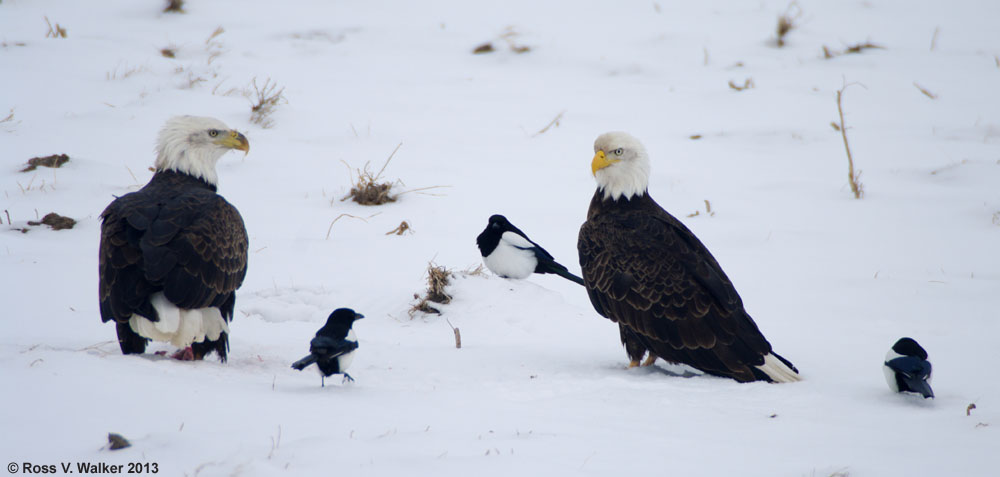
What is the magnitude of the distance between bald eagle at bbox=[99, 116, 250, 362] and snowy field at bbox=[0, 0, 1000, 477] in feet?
0.96

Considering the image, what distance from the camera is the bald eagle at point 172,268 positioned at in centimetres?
427

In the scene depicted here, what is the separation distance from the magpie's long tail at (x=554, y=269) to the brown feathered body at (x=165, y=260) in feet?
9.80

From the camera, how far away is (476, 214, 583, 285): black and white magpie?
22.7ft

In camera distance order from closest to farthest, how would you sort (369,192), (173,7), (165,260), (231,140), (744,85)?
1. (165,260)
2. (231,140)
3. (369,192)
4. (744,85)
5. (173,7)

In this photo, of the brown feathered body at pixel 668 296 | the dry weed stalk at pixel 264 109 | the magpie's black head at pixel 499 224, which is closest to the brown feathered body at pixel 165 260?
the brown feathered body at pixel 668 296

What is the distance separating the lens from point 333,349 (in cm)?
389

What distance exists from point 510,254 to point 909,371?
11.9ft

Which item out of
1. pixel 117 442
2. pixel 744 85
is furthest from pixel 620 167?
pixel 744 85

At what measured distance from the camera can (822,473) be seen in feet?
9.66

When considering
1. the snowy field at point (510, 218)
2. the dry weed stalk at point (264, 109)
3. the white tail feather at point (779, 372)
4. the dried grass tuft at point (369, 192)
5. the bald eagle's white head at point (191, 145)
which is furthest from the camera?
the dry weed stalk at point (264, 109)

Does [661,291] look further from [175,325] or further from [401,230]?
[401,230]

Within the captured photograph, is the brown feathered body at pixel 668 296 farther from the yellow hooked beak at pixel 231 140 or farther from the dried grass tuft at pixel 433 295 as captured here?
the yellow hooked beak at pixel 231 140

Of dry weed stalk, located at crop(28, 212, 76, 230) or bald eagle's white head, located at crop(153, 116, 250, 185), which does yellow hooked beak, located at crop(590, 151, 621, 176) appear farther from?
dry weed stalk, located at crop(28, 212, 76, 230)

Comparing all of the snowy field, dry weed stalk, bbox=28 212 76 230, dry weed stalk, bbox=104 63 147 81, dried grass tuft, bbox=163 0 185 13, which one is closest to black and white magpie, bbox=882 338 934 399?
the snowy field
